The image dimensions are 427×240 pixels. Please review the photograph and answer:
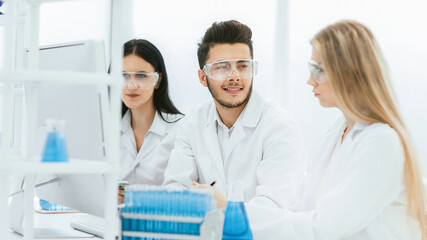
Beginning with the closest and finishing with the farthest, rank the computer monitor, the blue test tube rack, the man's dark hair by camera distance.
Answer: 1. the blue test tube rack
2. the computer monitor
3. the man's dark hair

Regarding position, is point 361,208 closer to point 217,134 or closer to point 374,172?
point 374,172

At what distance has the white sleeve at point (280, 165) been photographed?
1786 millimetres

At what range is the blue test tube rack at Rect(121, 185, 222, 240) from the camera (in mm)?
1062

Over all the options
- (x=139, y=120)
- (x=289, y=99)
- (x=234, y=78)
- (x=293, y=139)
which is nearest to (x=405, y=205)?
(x=293, y=139)

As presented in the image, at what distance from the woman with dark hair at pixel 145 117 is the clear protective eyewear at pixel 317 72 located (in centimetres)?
110

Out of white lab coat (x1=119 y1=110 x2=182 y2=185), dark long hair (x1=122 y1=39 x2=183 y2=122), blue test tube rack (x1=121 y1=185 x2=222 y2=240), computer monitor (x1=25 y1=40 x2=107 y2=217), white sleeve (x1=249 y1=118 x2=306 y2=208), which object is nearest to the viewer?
blue test tube rack (x1=121 y1=185 x2=222 y2=240)

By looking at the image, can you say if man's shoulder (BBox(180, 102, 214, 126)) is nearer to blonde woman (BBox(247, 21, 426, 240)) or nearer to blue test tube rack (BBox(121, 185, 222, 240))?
blonde woman (BBox(247, 21, 426, 240))

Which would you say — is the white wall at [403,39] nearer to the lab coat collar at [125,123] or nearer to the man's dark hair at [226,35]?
the man's dark hair at [226,35]

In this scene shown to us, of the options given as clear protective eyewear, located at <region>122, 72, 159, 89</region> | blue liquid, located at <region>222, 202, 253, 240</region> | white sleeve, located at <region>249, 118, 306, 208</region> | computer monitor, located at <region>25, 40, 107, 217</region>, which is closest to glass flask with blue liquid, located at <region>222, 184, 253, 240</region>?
blue liquid, located at <region>222, 202, 253, 240</region>

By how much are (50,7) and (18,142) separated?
136 cm

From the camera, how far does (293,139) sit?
6.51 feet

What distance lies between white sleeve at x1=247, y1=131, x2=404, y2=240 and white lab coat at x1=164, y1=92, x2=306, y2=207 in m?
0.45

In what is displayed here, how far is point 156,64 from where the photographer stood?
245 cm

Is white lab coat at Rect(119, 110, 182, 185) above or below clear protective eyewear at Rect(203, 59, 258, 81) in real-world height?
below
